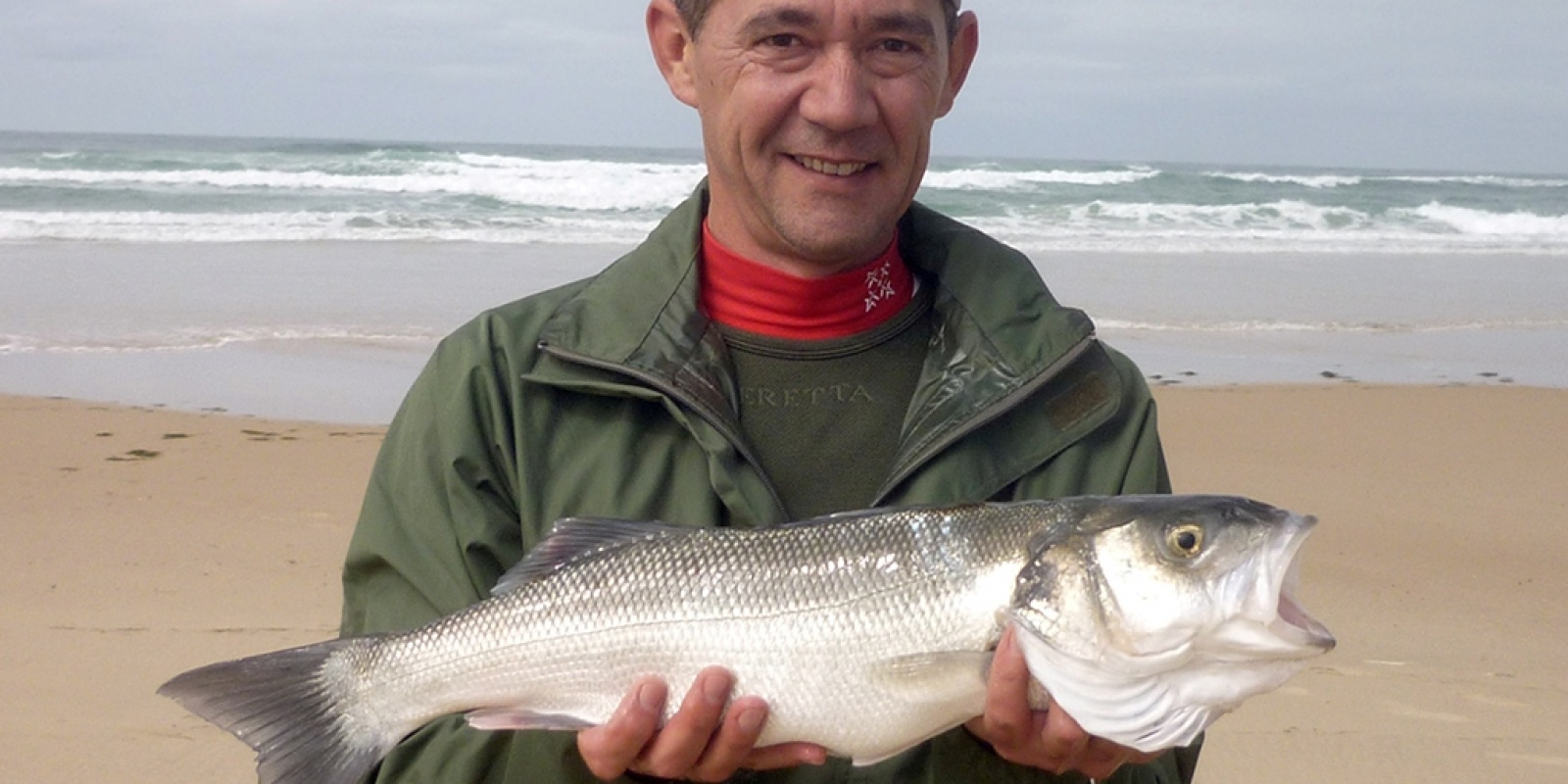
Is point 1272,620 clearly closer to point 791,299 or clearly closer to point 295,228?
point 791,299

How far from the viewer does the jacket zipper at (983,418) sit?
261 centimetres

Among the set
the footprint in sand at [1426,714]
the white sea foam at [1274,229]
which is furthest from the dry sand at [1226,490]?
the white sea foam at [1274,229]

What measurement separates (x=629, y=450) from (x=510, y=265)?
16.6 meters

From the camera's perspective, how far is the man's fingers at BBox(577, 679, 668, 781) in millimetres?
2266

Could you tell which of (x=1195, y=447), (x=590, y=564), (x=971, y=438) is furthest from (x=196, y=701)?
(x=1195, y=447)

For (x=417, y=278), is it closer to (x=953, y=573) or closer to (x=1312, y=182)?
(x=953, y=573)

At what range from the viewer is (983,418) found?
103 inches

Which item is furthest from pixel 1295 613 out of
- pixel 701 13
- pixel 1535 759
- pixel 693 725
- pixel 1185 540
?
pixel 1535 759

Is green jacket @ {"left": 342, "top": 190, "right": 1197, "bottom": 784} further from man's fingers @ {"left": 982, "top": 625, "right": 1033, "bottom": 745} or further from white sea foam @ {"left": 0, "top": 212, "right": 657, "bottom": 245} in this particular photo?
white sea foam @ {"left": 0, "top": 212, "right": 657, "bottom": 245}

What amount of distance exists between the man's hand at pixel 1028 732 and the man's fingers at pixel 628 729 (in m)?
0.49

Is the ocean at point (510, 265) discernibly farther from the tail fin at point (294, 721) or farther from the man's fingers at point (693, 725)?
the man's fingers at point (693, 725)

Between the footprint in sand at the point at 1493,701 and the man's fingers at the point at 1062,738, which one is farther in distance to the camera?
the footprint in sand at the point at 1493,701

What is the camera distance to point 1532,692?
6062 mm

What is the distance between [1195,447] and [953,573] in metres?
8.03
